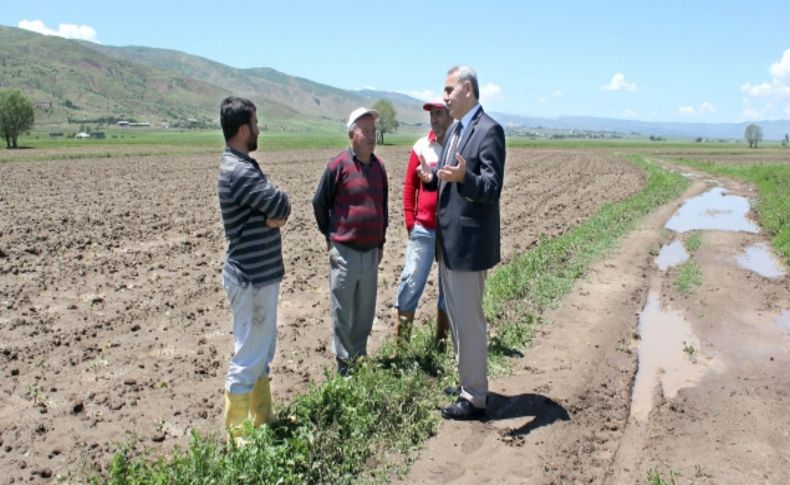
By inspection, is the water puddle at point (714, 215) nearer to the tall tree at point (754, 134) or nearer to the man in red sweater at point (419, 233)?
the man in red sweater at point (419, 233)

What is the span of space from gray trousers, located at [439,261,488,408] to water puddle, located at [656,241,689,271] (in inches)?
285

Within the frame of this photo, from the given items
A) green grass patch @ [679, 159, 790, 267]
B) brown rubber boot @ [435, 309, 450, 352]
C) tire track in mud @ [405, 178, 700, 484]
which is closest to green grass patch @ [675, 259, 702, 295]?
tire track in mud @ [405, 178, 700, 484]

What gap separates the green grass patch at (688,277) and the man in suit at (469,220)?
5698 mm

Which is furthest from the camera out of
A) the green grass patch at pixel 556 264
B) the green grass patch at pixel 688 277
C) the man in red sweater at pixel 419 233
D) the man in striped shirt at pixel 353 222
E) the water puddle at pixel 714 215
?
the water puddle at pixel 714 215

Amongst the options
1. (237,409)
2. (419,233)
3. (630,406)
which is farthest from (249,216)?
(630,406)

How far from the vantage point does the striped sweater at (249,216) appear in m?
4.03

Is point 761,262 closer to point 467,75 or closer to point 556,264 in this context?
point 556,264

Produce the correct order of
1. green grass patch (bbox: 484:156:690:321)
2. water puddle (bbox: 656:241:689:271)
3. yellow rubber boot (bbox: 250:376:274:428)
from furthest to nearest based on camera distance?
water puddle (bbox: 656:241:689:271) < green grass patch (bbox: 484:156:690:321) < yellow rubber boot (bbox: 250:376:274:428)

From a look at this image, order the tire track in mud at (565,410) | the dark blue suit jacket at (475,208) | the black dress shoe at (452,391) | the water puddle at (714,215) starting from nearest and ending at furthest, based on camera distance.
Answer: the tire track in mud at (565,410) < the dark blue suit jacket at (475,208) < the black dress shoe at (452,391) < the water puddle at (714,215)

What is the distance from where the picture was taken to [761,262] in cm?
1200

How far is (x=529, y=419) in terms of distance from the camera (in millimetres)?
4945

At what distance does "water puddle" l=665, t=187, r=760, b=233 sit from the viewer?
640 inches

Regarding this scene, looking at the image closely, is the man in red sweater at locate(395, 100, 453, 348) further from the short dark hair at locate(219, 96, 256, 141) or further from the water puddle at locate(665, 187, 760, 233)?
the water puddle at locate(665, 187, 760, 233)

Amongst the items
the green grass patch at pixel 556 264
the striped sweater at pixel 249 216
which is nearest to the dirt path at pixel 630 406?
the green grass patch at pixel 556 264
